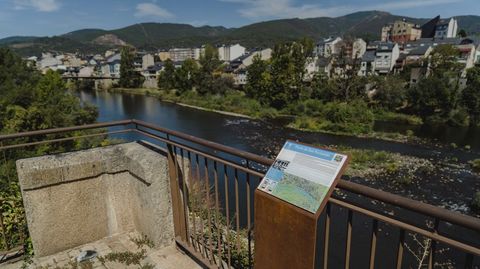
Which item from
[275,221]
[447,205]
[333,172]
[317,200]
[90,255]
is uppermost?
[333,172]

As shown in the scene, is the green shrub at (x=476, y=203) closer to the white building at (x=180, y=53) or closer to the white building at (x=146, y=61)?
the white building at (x=146, y=61)

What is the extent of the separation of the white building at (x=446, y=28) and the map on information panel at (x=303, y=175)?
8340 cm

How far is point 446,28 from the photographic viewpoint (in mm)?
69875

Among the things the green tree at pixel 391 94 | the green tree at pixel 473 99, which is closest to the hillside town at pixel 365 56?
the green tree at pixel 473 99

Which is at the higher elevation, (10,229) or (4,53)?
(4,53)

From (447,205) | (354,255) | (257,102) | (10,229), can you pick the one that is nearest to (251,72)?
(257,102)

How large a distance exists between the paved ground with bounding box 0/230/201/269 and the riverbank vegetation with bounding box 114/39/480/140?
24.3 metres

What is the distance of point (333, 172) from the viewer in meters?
1.53

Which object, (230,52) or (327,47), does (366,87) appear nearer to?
(327,47)

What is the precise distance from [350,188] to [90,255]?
2.91 meters

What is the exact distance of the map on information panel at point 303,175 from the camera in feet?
5.01

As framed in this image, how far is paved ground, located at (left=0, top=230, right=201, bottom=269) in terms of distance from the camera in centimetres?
305

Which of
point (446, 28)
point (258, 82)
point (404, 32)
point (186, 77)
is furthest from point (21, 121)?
point (446, 28)

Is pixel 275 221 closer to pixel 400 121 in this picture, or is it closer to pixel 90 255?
pixel 90 255
